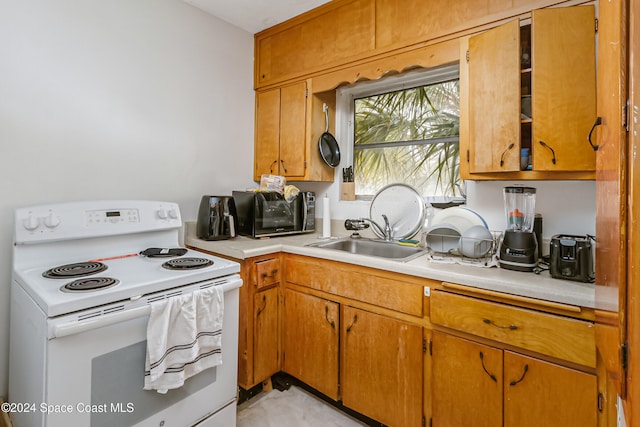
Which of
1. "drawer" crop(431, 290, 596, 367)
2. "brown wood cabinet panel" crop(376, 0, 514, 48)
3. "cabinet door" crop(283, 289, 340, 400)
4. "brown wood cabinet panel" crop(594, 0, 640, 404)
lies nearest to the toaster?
"drawer" crop(431, 290, 596, 367)

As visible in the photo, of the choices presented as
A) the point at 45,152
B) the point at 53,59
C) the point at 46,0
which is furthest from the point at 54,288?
the point at 46,0

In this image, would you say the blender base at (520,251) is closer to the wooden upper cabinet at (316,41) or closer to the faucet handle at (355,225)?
the faucet handle at (355,225)

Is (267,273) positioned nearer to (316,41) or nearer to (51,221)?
(51,221)

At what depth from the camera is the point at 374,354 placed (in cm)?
152

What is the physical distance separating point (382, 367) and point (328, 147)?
1534 millimetres

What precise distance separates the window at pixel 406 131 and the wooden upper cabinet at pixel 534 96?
1.62 ft

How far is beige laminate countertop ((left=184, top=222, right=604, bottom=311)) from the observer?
3.52 feet

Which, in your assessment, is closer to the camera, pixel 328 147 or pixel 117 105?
pixel 117 105

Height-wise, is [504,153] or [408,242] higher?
[504,153]

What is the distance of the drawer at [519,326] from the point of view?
3.38ft

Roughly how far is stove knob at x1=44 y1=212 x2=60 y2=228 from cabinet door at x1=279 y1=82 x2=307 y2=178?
1.35 m

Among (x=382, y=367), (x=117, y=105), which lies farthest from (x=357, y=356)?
(x=117, y=105)

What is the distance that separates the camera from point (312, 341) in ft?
5.77

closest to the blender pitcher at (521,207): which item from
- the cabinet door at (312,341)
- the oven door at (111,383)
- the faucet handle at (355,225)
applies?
the faucet handle at (355,225)
